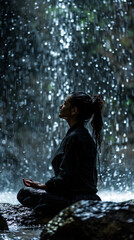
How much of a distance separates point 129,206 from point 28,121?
322 inches

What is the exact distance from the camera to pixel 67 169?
2.48m

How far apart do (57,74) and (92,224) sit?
28.1ft

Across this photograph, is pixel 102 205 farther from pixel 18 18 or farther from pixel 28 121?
pixel 18 18

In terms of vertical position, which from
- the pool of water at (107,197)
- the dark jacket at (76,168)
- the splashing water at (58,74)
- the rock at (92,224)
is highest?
the splashing water at (58,74)

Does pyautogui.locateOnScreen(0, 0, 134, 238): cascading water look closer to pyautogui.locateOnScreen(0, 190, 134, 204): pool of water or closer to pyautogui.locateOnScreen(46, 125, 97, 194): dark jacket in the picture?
pyautogui.locateOnScreen(0, 190, 134, 204): pool of water

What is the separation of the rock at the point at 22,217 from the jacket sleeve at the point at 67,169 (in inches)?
11.4

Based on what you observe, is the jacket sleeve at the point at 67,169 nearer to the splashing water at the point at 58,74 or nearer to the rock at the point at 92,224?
the rock at the point at 92,224

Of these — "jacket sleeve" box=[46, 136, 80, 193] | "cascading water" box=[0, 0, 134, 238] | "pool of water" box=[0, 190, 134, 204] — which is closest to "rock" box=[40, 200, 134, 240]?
"jacket sleeve" box=[46, 136, 80, 193]

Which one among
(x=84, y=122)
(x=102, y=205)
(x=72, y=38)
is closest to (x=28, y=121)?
(x=72, y=38)

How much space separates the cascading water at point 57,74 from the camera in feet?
31.4

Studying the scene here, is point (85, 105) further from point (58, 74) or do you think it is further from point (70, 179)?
point (58, 74)

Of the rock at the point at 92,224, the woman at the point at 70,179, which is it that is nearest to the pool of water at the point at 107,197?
the woman at the point at 70,179

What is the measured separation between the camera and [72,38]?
10.2 m

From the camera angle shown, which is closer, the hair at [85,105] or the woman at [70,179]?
the woman at [70,179]
